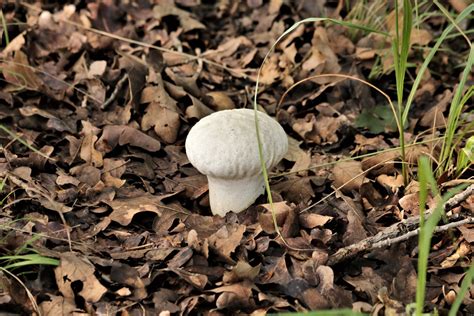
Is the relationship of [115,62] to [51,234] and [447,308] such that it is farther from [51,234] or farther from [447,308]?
[447,308]

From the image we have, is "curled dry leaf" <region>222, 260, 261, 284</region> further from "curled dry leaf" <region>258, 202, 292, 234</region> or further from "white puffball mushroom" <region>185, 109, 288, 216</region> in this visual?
"white puffball mushroom" <region>185, 109, 288, 216</region>

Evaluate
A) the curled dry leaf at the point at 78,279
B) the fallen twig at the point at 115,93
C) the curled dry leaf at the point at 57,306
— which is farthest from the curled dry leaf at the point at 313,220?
the fallen twig at the point at 115,93

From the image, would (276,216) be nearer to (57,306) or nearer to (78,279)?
(78,279)

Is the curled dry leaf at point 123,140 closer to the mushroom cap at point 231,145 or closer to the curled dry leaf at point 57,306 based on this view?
the mushroom cap at point 231,145

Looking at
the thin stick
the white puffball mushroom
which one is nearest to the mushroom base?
the white puffball mushroom

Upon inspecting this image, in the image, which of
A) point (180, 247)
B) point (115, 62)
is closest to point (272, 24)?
point (115, 62)
